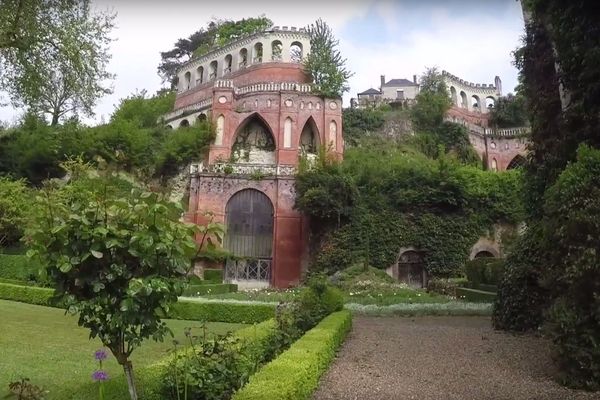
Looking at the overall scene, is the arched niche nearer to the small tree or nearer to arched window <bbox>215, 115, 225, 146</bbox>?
arched window <bbox>215, 115, 225, 146</bbox>

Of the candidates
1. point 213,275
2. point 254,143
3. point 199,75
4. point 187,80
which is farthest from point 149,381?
point 187,80

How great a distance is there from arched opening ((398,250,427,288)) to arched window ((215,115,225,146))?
15262mm

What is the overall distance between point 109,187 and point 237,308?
10.9 m

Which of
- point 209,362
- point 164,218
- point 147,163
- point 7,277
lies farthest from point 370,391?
point 147,163

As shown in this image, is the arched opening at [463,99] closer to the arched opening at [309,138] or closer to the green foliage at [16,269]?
the arched opening at [309,138]

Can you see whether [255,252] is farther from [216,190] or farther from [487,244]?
[487,244]

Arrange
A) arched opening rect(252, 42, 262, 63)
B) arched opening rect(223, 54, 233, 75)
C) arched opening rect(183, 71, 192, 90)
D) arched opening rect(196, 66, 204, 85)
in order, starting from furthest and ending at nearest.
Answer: arched opening rect(183, 71, 192, 90), arched opening rect(196, 66, 204, 85), arched opening rect(223, 54, 233, 75), arched opening rect(252, 42, 262, 63)

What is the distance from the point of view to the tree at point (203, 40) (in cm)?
5069

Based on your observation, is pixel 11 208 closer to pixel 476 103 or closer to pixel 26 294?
pixel 26 294

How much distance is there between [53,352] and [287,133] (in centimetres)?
2729

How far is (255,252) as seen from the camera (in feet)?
99.6

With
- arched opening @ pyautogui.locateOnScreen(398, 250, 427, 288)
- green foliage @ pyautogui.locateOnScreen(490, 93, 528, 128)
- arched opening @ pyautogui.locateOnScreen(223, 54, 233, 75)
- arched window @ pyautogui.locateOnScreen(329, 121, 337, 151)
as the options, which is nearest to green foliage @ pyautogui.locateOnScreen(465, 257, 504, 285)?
arched opening @ pyautogui.locateOnScreen(398, 250, 427, 288)

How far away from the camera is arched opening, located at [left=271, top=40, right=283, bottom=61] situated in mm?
41906

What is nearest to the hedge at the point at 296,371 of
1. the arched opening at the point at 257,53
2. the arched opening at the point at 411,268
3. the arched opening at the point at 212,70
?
the arched opening at the point at 411,268
